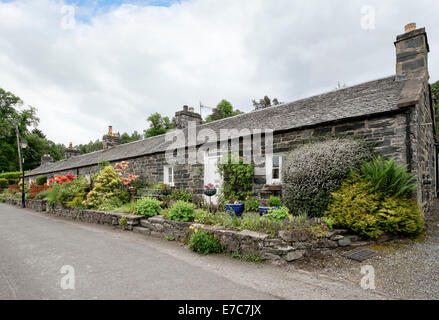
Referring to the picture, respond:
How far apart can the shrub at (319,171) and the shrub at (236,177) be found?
2.27 metres

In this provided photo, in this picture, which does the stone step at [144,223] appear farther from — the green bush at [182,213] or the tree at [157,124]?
the tree at [157,124]

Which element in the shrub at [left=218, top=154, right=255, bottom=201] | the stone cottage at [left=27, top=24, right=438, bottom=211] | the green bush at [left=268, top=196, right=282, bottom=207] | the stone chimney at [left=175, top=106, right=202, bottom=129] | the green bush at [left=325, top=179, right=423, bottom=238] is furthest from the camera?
the stone chimney at [left=175, top=106, right=202, bottom=129]

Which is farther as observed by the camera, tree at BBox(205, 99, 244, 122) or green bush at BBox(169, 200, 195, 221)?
tree at BBox(205, 99, 244, 122)

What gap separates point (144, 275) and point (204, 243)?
1567 millimetres

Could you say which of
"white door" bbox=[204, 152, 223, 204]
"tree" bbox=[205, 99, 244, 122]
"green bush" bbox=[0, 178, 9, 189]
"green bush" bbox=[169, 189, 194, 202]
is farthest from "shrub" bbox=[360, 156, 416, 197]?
"green bush" bbox=[0, 178, 9, 189]

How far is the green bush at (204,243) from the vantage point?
5.41 metres

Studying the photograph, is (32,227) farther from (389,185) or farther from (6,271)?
(389,185)

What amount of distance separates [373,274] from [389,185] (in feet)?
7.81

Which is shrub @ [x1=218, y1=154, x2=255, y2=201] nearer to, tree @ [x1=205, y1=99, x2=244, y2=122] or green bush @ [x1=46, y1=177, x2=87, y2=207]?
green bush @ [x1=46, y1=177, x2=87, y2=207]

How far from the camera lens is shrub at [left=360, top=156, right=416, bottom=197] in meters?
5.38

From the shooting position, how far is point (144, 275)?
421 centimetres

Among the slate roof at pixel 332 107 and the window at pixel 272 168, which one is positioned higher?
the slate roof at pixel 332 107

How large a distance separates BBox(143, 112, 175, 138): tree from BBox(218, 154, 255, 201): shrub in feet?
104

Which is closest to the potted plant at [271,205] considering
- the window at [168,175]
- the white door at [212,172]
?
the white door at [212,172]
